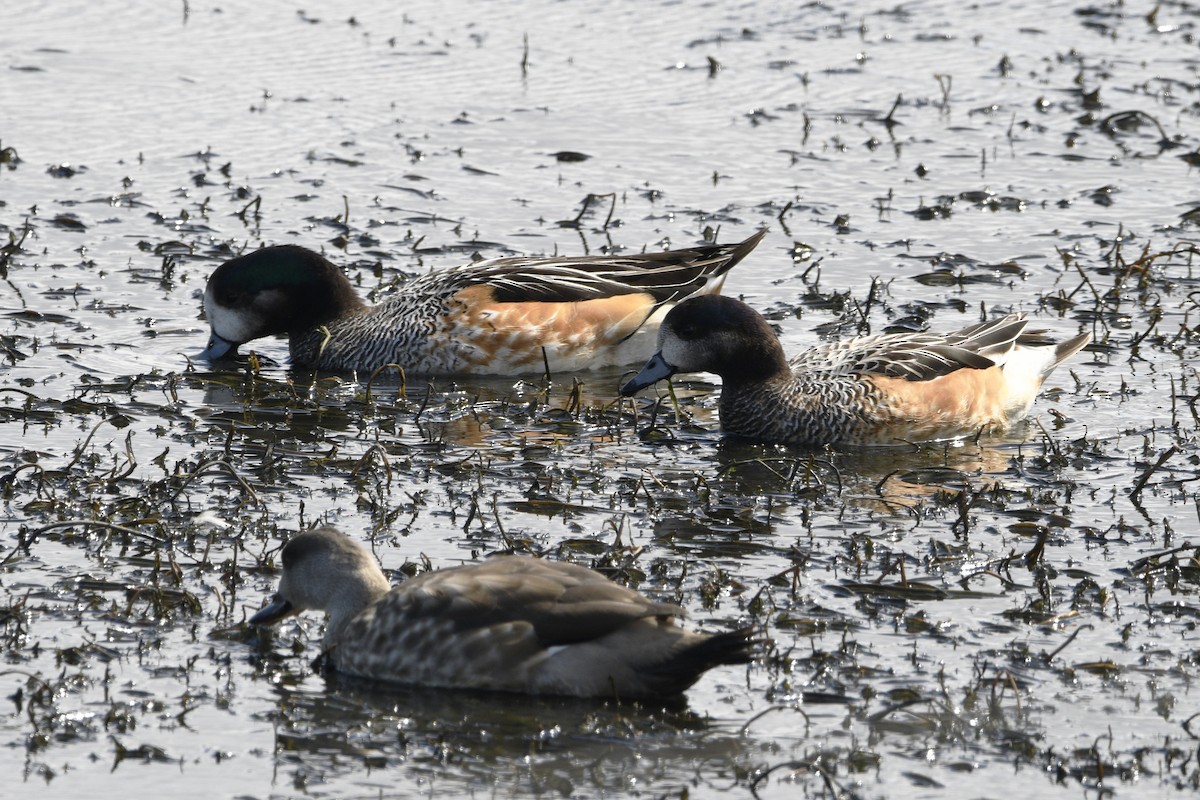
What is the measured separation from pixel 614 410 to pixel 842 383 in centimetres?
114

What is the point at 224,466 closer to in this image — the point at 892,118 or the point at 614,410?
the point at 614,410

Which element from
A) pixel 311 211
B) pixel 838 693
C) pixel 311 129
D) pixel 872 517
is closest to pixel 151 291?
pixel 311 211

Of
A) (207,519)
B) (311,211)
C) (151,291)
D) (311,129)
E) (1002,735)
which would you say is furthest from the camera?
(311,129)

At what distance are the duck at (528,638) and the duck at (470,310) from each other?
4316mm

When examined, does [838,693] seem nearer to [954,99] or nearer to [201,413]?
[201,413]

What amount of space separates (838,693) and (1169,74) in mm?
11926

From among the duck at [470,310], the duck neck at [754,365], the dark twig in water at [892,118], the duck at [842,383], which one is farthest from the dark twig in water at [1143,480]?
the dark twig in water at [892,118]

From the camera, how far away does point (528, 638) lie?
6.30m

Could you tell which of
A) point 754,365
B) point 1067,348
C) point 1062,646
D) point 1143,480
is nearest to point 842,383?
point 754,365

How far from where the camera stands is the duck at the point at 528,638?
6.21 m

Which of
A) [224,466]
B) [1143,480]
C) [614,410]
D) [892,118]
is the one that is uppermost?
[892,118]

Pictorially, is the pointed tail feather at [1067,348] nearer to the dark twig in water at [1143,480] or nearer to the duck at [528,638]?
the dark twig in water at [1143,480]

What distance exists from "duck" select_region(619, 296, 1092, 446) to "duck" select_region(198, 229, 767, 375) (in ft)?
3.85

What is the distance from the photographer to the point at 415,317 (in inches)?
→ 431
